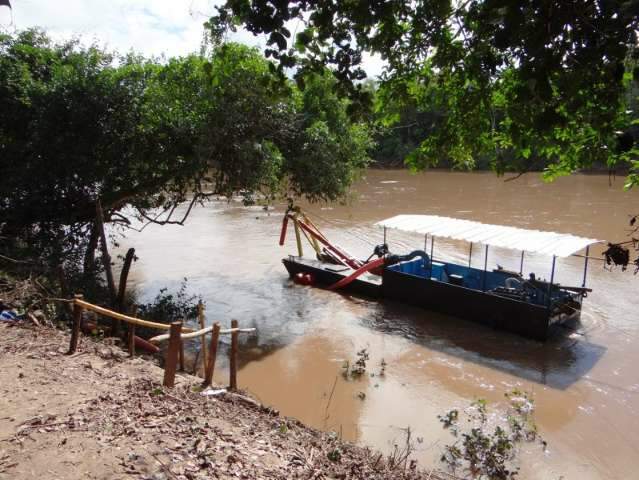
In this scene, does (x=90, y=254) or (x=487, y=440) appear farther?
(x=90, y=254)

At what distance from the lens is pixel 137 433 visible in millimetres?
4496

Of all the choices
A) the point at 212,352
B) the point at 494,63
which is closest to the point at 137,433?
the point at 212,352

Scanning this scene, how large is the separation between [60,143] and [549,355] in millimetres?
10450

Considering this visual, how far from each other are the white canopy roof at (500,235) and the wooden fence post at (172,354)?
7217 mm

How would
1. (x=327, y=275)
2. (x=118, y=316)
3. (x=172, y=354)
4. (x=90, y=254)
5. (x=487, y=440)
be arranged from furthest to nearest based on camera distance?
1. (x=327, y=275)
2. (x=90, y=254)
3. (x=487, y=440)
4. (x=118, y=316)
5. (x=172, y=354)


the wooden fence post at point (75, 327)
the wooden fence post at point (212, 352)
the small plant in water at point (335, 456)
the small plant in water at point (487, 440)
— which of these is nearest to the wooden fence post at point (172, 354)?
the wooden fence post at point (212, 352)

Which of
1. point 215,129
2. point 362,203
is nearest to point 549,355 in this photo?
point 215,129

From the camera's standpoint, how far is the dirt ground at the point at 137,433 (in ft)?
13.3

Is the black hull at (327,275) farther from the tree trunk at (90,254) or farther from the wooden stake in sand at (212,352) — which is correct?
the wooden stake in sand at (212,352)

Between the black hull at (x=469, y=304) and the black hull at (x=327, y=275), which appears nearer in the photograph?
the black hull at (x=469, y=304)

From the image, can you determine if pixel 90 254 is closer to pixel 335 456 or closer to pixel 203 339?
pixel 203 339

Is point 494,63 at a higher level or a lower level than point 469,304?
higher

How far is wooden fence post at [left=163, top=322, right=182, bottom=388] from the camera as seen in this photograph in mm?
5680

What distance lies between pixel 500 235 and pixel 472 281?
153 centimetres
